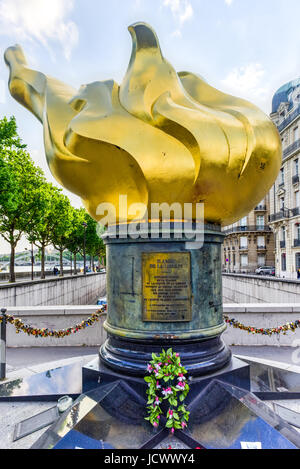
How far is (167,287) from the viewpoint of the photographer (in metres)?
4.09

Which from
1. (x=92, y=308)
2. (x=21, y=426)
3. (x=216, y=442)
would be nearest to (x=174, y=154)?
(x=216, y=442)

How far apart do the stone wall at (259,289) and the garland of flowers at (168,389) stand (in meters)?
12.3

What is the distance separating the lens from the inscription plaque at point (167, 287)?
4.07 m

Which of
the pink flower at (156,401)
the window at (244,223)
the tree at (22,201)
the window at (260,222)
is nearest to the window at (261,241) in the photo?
the window at (260,222)

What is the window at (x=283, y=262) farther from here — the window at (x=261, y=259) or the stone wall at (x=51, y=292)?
the stone wall at (x=51, y=292)

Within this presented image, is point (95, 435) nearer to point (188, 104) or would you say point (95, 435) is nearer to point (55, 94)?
point (188, 104)

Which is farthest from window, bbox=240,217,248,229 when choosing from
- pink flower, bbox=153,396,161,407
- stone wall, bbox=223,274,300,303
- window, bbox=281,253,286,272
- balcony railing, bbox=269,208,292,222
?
pink flower, bbox=153,396,161,407

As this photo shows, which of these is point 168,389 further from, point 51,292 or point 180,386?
Answer: point 51,292

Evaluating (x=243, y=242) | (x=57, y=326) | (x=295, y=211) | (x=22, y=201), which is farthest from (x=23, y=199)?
(x=243, y=242)

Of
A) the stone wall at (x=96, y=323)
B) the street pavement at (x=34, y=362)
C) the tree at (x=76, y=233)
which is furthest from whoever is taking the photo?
the tree at (x=76, y=233)

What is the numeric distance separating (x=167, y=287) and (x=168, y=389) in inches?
48.5

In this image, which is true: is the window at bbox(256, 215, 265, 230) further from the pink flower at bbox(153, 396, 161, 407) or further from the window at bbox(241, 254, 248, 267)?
the pink flower at bbox(153, 396, 161, 407)
